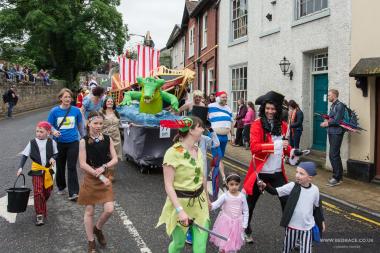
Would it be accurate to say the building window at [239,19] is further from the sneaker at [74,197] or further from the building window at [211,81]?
the sneaker at [74,197]

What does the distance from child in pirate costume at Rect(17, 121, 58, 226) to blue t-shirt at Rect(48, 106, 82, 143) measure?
77cm

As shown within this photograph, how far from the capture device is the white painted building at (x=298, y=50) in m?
10.5

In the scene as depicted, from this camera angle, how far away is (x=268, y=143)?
5113mm

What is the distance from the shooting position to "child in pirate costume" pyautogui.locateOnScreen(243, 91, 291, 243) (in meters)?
5.15

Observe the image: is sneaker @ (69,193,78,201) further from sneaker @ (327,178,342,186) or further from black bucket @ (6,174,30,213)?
sneaker @ (327,178,342,186)

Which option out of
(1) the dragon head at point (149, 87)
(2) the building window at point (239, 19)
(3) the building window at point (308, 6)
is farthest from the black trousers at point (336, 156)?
(2) the building window at point (239, 19)

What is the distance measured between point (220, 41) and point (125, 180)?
11.5m

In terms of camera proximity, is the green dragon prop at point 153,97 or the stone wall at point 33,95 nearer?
the green dragon prop at point 153,97

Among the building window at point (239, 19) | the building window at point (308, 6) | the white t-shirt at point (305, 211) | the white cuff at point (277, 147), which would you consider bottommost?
the white t-shirt at point (305, 211)

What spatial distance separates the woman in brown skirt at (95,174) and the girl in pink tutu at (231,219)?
1259 mm

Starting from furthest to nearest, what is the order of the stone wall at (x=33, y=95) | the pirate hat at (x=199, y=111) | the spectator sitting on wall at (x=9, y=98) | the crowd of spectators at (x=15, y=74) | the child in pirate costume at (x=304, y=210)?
the stone wall at (x=33, y=95)
the crowd of spectators at (x=15, y=74)
the spectator sitting on wall at (x=9, y=98)
the pirate hat at (x=199, y=111)
the child in pirate costume at (x=304, y=210)

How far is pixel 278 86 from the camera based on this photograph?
13.8m

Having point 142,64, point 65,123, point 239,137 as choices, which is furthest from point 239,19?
point 65,123

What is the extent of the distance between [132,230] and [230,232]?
167 centimetres
